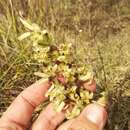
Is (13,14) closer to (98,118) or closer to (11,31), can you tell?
(11,31)

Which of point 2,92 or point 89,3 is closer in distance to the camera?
point 2,92

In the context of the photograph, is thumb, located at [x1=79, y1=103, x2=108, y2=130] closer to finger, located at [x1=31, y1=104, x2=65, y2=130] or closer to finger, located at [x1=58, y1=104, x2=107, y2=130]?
finger, located at [x1=58, y1=104, x2=107, y2=130]

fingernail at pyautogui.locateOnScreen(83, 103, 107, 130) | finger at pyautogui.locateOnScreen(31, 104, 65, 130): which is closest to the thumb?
→ fingernail at pyautogui.locateOnScreen(83, 103, 107, 130)

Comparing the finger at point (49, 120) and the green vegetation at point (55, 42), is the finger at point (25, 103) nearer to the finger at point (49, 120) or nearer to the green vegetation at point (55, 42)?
the finger at point (49, 120)

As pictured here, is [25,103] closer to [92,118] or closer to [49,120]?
[49,120]

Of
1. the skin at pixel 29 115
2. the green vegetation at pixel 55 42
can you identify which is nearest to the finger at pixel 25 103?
the skin at pixel 29 115

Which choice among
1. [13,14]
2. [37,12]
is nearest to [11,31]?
[13,14]
